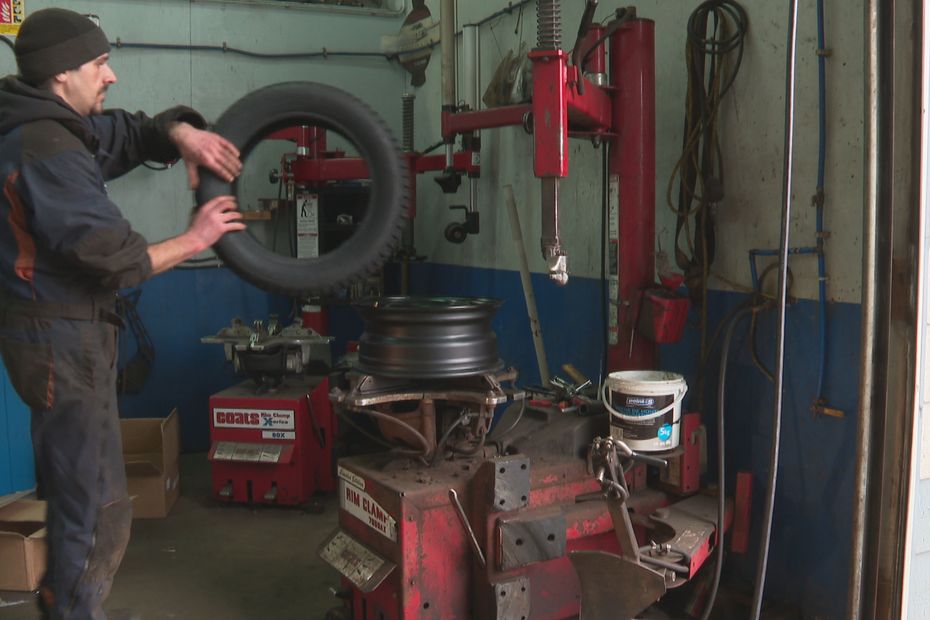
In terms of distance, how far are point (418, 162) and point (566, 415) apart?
1.56 meters

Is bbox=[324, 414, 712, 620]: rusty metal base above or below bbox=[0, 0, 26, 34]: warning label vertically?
below

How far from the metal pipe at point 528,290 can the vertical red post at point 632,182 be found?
0.69m

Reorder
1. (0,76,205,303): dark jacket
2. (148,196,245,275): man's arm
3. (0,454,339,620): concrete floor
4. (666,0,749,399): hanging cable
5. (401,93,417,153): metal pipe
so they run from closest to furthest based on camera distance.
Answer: (0,76,205,303): dark jacket → (148,196,245,275): man's arm → (666,0,749,399): hanging cable → (0,454,339,620): concrete floor → (401,93,417,153): metal pipe

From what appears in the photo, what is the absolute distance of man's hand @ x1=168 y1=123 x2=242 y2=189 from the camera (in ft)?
6.42

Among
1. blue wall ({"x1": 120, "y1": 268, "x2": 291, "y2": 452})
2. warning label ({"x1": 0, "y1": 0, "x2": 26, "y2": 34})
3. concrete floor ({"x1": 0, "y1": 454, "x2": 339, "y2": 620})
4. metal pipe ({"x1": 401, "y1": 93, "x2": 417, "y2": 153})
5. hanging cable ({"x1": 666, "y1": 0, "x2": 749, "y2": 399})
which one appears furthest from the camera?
blue wall ({"x1": 120, "y1": 268, "x2": 291, "y2": 452})

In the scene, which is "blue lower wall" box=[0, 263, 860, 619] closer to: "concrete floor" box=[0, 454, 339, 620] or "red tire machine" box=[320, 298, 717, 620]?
"red tire machine" box=[320, 298, 717, 620]

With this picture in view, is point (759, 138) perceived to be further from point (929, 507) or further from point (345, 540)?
point (345, 540)

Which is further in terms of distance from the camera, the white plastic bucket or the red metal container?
the red metal container

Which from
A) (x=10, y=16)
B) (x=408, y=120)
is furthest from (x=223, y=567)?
(x=10, y=16)

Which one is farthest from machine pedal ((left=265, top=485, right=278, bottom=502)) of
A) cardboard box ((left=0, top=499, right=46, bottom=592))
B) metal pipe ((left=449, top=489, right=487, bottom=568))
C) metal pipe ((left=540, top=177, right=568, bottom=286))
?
metal pipe ((left=540, top=177, right=568, bottom=286))

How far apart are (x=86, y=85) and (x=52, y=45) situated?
11 cm

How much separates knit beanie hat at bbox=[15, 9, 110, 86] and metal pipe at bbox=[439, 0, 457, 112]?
4.82 feet

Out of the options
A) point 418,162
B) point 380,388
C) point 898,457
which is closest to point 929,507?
point 898,457

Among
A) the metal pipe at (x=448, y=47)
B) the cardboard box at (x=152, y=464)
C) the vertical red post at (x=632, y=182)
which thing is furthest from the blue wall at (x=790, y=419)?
the cardboard box at (x=152, y=464)
